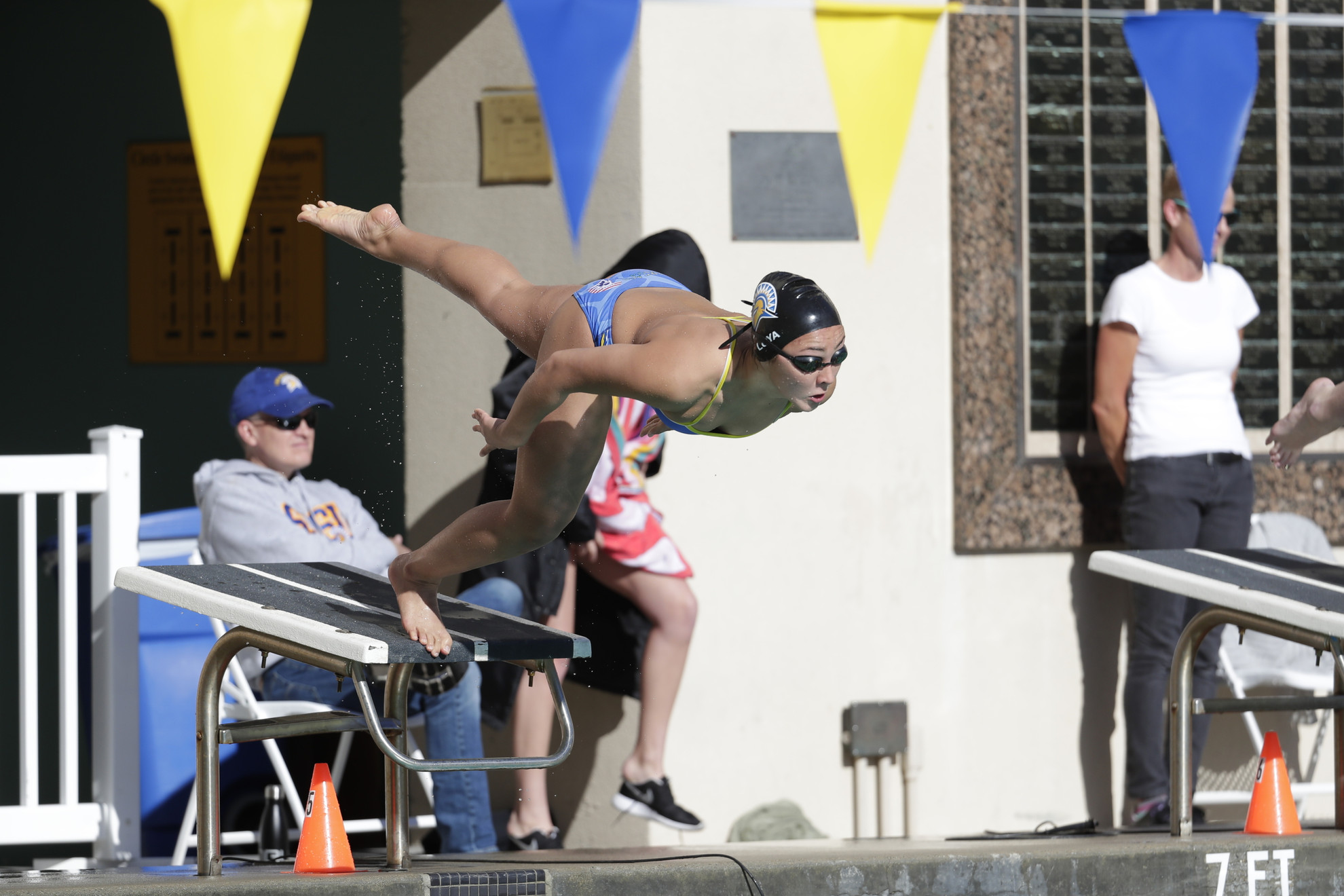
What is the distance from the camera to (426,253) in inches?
163

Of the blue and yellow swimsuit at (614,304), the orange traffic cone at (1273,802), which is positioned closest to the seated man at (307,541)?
the blue and yellow swimsuit at (614,304)

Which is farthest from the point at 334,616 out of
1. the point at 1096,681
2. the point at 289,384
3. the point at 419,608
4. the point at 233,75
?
the point at 1096,681

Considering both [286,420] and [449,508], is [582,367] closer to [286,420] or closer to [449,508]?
[286,420]

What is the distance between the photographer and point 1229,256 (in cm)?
610

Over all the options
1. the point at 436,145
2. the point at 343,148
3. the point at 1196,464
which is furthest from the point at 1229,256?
the point at 343,148

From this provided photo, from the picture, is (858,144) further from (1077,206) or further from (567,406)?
(567,406)

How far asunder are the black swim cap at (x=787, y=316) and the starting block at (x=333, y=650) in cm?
85

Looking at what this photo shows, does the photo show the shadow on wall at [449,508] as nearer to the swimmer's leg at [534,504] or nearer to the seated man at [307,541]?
the seated man at [307,541]

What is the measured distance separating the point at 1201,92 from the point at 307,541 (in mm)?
3100

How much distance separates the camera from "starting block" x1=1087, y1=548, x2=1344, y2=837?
4.12 m

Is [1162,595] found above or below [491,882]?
above

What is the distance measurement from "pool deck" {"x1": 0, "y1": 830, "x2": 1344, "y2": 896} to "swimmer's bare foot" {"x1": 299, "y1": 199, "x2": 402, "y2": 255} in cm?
161

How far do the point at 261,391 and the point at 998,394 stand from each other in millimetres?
2640

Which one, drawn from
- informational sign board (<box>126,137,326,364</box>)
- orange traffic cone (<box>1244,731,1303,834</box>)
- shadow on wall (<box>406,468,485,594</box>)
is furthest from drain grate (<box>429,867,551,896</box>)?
informational sign board (<box>126,137,326,364</box>)
